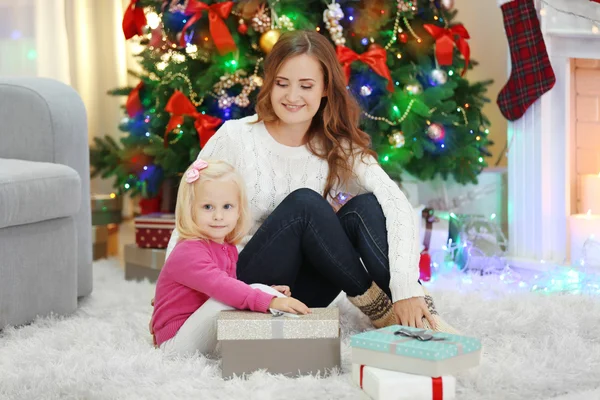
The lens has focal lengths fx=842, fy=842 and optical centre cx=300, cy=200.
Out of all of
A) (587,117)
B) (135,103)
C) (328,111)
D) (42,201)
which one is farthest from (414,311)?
(135,103)

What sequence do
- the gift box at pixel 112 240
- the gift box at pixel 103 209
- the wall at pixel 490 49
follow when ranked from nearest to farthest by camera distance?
the gift box at pixel 103 209, the gift box at pixel 112 240, the wall at pixel 490 49

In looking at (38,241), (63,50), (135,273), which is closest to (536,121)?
(135,273)

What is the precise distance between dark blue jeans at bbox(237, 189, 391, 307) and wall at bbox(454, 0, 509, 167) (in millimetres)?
2067

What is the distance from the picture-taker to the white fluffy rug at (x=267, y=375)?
1572mm

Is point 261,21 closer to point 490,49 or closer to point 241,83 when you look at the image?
point 241,83

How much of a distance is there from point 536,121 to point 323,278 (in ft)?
4.15

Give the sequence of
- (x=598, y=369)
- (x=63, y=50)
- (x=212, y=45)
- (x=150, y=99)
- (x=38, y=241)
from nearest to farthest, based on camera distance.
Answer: (x=598, y=369) < (x=38, y=241) < (x=212, y=45) < (x=150, y=99) < (x=63, y=50)

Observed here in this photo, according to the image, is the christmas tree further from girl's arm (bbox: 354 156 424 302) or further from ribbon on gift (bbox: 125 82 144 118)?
girl's arm (bbox: 354 156 424 302)

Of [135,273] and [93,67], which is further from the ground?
[93,67]

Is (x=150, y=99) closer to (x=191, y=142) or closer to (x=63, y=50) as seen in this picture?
(x=191, y=142)

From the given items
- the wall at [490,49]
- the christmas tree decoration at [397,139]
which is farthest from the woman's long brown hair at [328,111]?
the wall at [490,49]

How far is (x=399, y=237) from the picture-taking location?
190 cm

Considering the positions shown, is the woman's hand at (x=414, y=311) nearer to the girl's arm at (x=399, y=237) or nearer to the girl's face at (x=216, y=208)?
the girl's arm at (x=399, y=237)

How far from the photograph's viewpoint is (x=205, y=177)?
5.96ft
